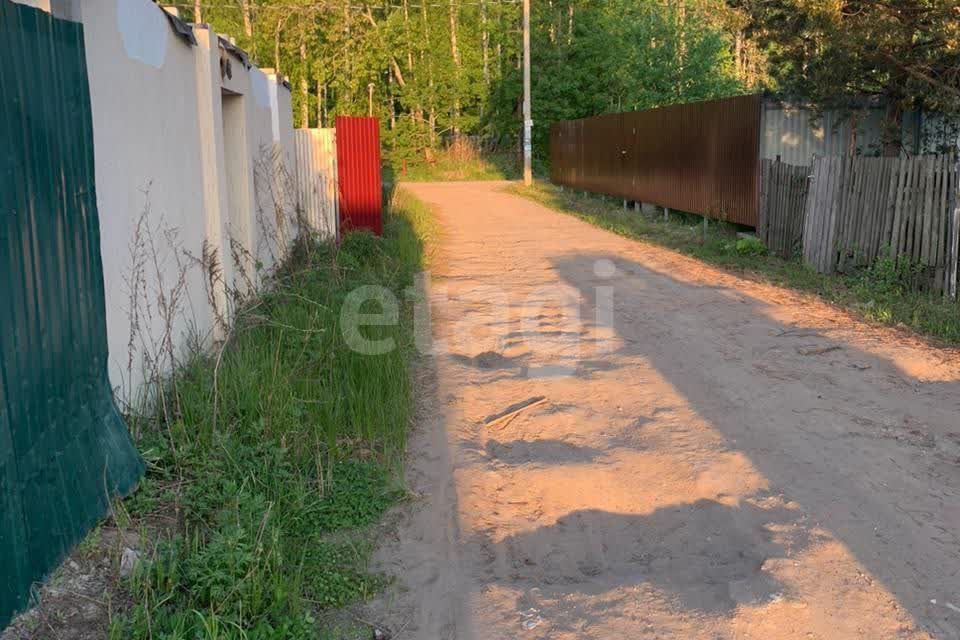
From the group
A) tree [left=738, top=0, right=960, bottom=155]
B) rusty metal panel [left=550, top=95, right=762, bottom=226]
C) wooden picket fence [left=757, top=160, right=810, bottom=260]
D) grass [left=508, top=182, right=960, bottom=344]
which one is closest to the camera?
grass [left=508, top=182, right=960, bottom=344]

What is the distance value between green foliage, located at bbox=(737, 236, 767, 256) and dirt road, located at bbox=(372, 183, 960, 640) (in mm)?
3734

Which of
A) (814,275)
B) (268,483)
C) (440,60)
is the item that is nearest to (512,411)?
(268,483)

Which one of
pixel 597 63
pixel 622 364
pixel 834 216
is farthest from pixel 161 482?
pixel 597 63

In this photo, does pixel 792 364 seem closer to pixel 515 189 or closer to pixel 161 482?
pixel 161 482

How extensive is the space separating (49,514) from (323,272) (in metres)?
6.81

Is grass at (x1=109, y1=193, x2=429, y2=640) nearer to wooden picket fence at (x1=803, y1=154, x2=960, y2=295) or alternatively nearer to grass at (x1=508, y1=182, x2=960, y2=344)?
grass at (x1=508, y1=182, x2=960, y2=344)

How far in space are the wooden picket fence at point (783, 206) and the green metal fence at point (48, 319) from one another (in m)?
10.0

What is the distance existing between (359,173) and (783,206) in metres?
6.52

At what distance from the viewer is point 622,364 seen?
24.2ft

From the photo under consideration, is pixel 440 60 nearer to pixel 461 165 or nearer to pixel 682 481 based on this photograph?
pixel 461 165

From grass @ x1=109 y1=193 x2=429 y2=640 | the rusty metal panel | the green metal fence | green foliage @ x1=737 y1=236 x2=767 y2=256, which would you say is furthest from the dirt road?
the rusty metal panel

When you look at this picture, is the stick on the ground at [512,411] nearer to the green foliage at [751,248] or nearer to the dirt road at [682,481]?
the dirt road at [682,481]

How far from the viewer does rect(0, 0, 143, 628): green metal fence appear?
3.31 meters

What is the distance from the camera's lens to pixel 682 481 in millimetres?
4969
